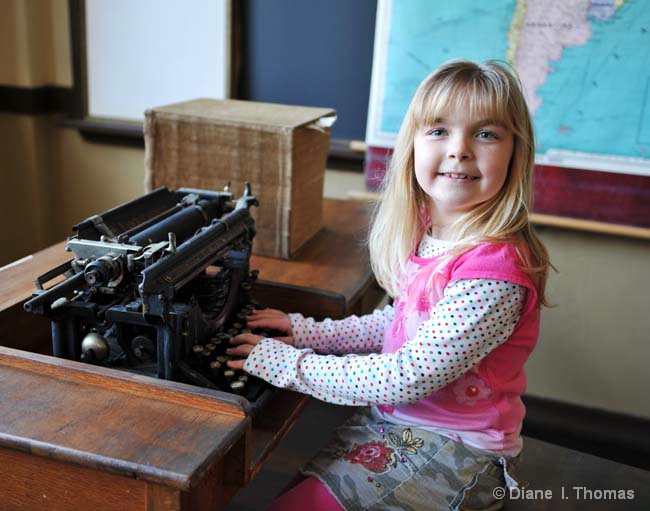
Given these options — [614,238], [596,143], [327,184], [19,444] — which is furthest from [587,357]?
[19,444]

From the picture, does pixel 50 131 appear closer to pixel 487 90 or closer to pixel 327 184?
pixel 327 184

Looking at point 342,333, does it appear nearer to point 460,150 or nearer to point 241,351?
point 241,351

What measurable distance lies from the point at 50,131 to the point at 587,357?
2615 mm

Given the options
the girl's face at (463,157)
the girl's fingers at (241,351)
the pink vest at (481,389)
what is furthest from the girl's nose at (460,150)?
the girl's fingers at (241,351)

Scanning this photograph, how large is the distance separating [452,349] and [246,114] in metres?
1.11

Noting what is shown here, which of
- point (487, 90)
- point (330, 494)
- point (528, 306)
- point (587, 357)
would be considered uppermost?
point (487, 90)

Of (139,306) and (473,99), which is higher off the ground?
(473,99)

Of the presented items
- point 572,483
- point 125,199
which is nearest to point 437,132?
point 572,483

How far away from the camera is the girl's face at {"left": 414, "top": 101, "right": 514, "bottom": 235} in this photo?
4.89ft

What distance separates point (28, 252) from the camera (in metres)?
3.46

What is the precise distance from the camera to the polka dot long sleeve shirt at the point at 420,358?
140 cm

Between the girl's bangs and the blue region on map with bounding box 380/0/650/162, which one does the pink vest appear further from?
the blue region on map with bounding box 380/0/650/162

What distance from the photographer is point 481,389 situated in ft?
4.97

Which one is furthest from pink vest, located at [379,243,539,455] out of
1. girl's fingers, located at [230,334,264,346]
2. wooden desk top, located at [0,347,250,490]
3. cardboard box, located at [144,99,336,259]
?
cardboard box, located at [144,99,336,259]
